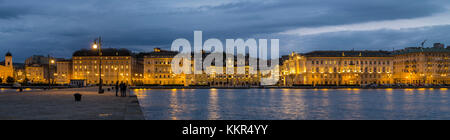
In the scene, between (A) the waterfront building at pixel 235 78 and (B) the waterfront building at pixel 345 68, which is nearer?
(B) the waterfront building at pixel 345 68

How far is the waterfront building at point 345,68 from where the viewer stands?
13712 centimetres

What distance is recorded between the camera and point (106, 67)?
148000 millimetres

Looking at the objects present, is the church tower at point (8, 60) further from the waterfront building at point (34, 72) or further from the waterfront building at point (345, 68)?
the waterfront building at point (345, 68)

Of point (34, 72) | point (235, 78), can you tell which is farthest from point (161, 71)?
point (34, 72)

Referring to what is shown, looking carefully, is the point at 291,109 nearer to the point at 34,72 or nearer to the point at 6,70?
the point at 34,72

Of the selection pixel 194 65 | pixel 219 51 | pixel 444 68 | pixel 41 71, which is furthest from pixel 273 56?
pixel 41 71

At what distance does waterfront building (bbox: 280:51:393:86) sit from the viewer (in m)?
137

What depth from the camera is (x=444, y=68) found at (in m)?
147

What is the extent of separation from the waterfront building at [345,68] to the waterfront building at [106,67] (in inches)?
2282

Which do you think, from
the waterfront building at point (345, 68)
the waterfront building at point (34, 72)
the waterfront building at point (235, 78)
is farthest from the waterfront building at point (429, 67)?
the waterfront building at point (34, 72)

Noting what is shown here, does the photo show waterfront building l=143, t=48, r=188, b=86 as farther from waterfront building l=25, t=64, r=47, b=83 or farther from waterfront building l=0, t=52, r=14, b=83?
waterfront building l=0, t=52, r=14, b=83
